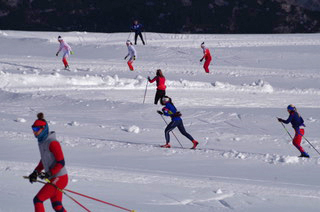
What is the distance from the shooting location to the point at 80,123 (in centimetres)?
1461

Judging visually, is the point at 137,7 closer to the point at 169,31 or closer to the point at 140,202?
the point at 169,31

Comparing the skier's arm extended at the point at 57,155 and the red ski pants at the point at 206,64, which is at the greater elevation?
the skier's arm extended at the point at 57,155

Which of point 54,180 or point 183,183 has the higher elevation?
point 54,180

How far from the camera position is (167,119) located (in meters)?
15.7

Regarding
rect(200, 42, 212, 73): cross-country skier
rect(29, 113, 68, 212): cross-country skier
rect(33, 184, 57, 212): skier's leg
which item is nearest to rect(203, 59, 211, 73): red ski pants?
rect(200, 42, 212, 73): cross-country skier

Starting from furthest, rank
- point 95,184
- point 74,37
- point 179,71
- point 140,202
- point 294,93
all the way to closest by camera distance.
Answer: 1. point 74,37
2. point 179,71
3. point 294,93
4. point 95,184
5. point 140,202

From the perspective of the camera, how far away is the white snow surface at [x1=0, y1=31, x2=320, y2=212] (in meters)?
8.56

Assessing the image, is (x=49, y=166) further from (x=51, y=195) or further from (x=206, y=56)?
(x=206, y=56)

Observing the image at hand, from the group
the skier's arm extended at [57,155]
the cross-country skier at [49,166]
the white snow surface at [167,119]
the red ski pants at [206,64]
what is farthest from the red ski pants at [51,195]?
the red ski pants at [206,64]

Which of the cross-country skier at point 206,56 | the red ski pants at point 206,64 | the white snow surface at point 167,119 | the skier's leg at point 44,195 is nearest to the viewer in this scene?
the skier's leg at point 44,195

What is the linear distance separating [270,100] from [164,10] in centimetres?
2351

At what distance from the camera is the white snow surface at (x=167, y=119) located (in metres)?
8.56

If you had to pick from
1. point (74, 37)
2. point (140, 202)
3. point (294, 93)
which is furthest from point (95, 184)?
point (74, 37)

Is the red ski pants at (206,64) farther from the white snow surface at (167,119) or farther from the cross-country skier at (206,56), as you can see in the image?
the white snow surface at (167,119)
